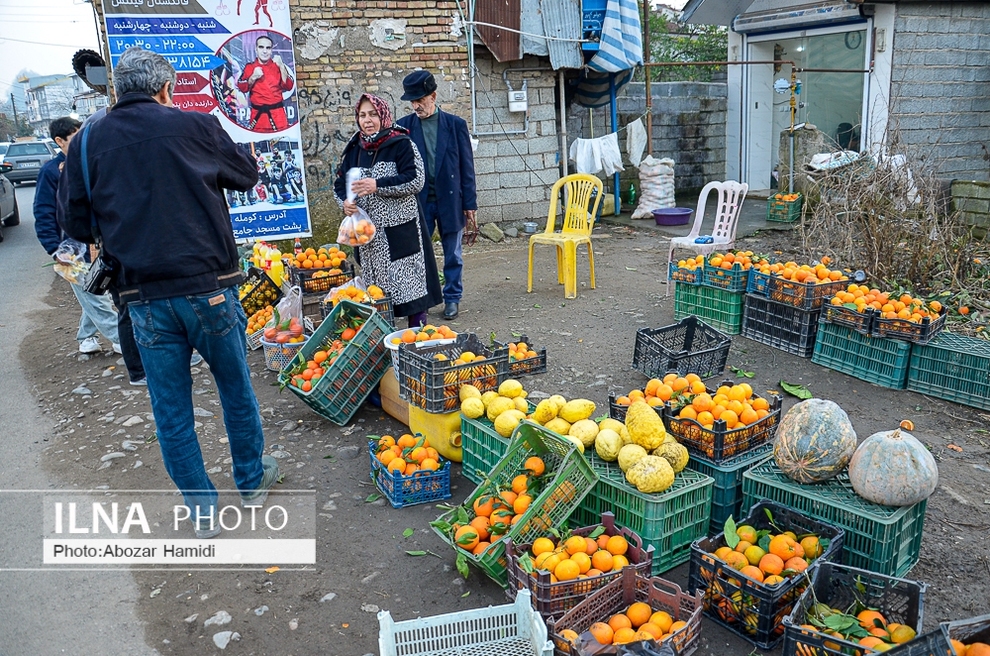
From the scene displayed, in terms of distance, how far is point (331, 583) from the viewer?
3.43 meters

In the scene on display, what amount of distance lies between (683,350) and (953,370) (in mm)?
1787

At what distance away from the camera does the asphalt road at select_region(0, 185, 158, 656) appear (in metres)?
3.12

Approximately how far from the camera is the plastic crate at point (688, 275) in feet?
21.4

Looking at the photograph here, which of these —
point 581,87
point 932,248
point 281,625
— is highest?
point 581,87

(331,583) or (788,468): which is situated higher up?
(788,468)

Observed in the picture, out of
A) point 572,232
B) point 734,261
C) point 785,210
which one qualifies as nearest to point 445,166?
point 572,232

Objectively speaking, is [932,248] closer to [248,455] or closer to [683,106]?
[248,455]

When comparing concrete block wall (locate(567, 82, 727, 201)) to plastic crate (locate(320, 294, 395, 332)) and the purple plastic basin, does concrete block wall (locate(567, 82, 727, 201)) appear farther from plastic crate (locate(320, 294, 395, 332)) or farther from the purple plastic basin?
plastic crate (locate(320, 294, 395, 332))

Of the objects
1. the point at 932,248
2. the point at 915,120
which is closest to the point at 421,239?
the point at 932,248

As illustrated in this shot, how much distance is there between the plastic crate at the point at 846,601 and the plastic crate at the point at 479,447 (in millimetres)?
1544

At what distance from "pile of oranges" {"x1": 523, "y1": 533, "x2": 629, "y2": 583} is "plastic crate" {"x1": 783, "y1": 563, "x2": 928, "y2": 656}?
64 centimetres

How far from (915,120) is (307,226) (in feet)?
29.8

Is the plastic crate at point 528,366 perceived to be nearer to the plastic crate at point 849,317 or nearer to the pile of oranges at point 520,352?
the pile of oranges at point 520,352

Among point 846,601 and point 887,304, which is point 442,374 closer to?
point 846,601
